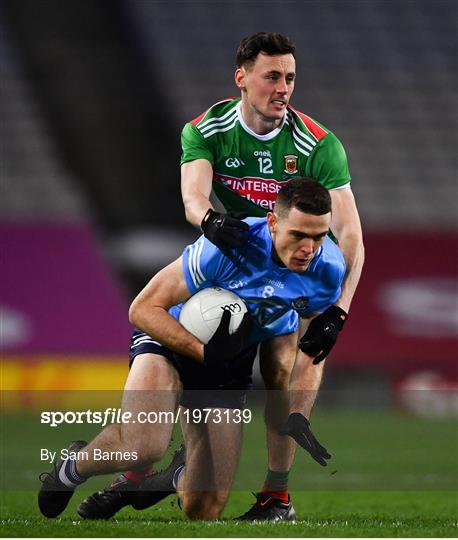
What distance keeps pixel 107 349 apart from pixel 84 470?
8.63 m

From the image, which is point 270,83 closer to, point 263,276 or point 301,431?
point 263,276

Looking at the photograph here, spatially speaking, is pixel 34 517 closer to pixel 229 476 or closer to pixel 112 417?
pixel 112 417

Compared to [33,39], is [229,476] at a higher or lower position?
lower

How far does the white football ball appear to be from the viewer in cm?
579

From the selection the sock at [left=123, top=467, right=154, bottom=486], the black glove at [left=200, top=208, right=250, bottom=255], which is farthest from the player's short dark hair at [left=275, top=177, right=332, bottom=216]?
the sock at [left=123, top=467, right=154, bottom=486]

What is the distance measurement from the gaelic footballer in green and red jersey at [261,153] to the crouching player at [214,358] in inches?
16.8

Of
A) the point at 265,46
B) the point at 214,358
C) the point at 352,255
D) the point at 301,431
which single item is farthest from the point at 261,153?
the point at 301,431

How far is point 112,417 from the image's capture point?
6.27 meters

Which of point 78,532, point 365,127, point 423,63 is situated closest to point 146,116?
point 365,127

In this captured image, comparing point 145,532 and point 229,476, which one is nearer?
point 145,532

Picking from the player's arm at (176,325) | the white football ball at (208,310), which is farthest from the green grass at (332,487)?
the white football ball at (208,310)

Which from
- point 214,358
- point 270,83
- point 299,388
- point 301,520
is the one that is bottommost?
point 301,520

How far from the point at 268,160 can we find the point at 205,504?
1.77 m

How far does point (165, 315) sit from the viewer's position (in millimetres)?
5734
